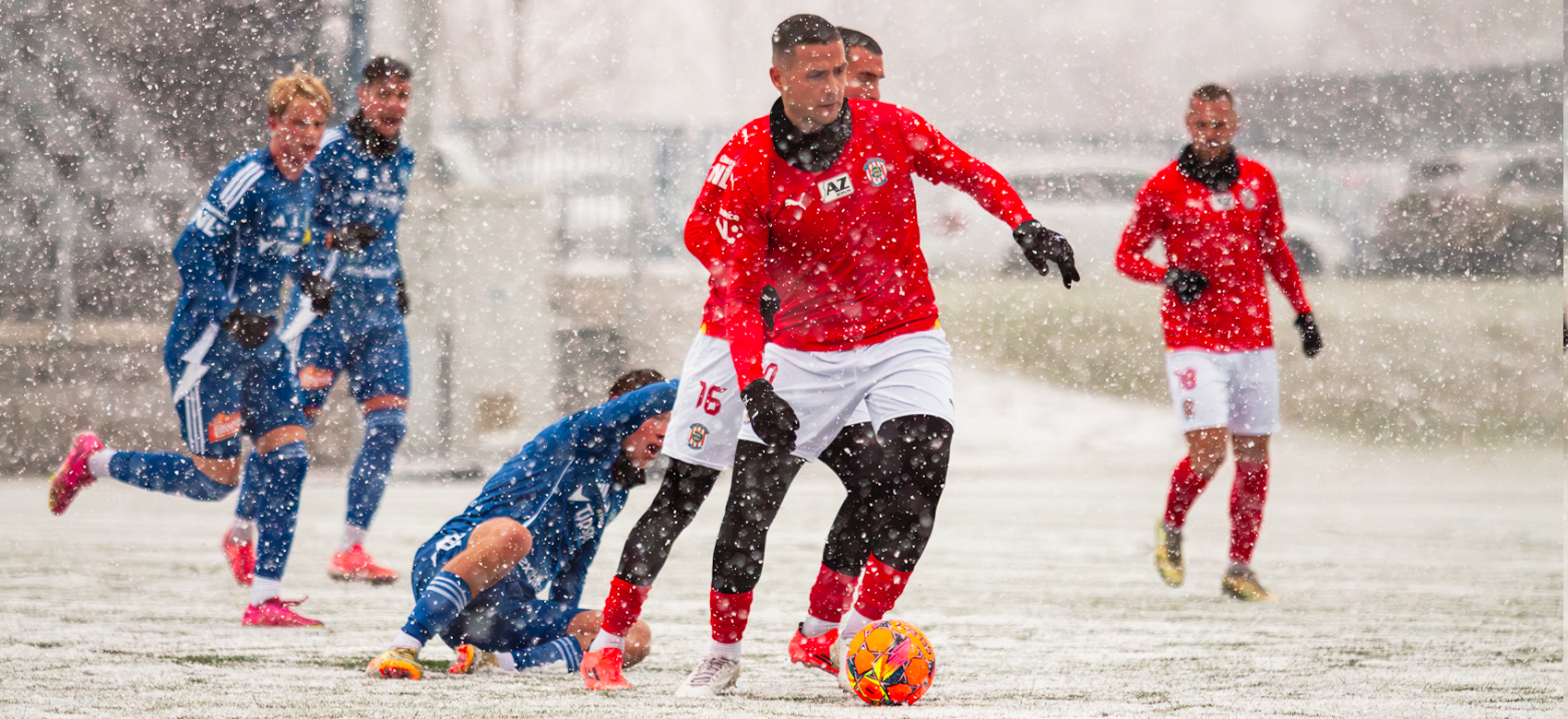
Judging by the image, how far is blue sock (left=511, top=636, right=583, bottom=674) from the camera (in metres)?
3.79

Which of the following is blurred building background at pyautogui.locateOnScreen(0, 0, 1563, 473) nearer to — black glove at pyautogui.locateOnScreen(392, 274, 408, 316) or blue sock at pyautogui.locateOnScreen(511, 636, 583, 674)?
black glove at pyautogui.locateOnScreen(392, 274, 408, 316)

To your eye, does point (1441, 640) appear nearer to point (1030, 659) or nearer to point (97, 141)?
point (1030, 659)

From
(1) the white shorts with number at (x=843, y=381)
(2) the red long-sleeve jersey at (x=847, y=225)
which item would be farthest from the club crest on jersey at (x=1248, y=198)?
(1) the white shorts with number at (x=843, y=381)

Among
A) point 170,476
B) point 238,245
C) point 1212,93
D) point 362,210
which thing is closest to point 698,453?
point 238,245

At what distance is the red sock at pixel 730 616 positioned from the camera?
11.3 feet

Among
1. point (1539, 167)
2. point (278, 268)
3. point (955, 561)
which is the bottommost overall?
point (955, 561)

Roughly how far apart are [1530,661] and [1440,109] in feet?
59.4

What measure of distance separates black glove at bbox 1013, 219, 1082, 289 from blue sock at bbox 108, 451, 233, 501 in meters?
2.70

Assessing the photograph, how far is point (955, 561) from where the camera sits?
6531mm

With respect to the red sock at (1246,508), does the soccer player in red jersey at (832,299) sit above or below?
above

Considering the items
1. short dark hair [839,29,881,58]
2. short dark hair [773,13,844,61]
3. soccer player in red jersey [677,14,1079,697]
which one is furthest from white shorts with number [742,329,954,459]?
short dark hair [839,29,881,58]

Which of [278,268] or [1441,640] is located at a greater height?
[278,268]

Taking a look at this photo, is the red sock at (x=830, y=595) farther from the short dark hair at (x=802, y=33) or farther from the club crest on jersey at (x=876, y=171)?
the short dark hair at (x=802, y=33)

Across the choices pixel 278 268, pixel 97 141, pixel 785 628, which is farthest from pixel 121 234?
pixel 785 628
